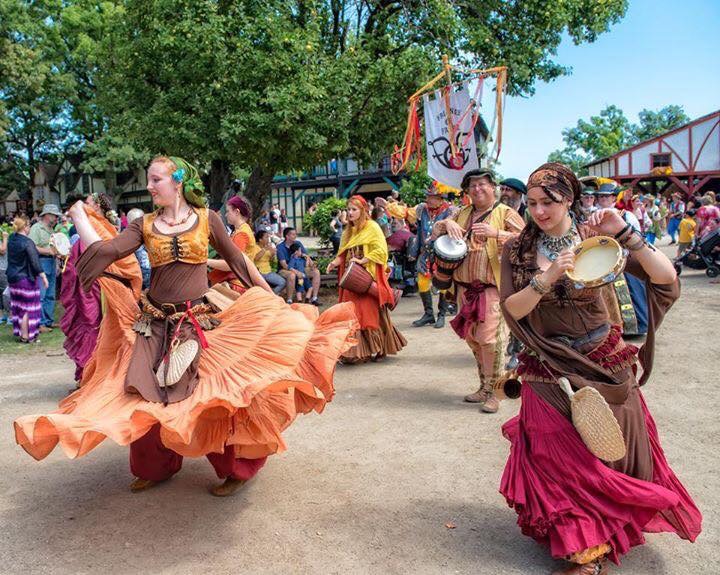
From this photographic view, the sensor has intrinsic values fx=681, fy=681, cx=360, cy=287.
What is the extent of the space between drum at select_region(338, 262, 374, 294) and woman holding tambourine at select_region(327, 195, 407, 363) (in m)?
0.01

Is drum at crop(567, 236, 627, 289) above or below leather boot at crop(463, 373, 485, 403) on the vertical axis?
above

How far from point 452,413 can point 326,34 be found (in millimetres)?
10248

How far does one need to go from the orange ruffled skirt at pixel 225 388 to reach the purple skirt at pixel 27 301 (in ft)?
21.7

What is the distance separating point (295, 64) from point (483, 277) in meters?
7.30

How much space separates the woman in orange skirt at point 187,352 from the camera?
344 centimetres

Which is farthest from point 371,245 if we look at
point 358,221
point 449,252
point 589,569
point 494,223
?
point 589,569

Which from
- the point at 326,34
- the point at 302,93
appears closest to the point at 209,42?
the point at 302,93

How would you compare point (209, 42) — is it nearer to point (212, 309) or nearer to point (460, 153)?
point (460, 153)

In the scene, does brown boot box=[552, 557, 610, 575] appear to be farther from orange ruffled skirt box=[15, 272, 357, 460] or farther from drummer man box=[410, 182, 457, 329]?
drummer man box=[410, 182, 457, 329]

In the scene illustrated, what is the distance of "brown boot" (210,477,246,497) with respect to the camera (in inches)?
163

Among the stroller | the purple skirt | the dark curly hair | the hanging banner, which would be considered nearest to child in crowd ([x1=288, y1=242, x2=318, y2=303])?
the purple skirt

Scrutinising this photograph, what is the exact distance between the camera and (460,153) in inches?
304

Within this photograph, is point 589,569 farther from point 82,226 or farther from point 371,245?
point 371,245

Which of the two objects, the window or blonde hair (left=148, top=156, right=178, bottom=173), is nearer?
blonde hair (left=148, top=156, right=178, bottom=173)
